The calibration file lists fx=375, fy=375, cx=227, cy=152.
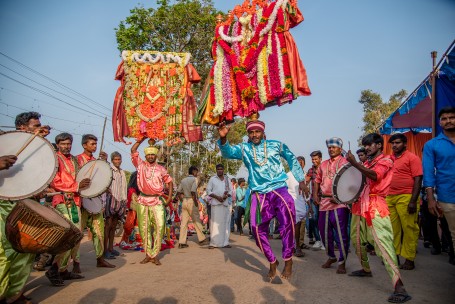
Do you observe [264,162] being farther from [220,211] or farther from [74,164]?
[220,211]

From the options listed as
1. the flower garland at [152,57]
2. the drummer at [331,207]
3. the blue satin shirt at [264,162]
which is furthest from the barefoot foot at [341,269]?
the flower garland at [152,57]

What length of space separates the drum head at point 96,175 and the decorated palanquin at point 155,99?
2152 mm

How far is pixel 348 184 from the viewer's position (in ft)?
16.9

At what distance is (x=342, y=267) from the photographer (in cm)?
573

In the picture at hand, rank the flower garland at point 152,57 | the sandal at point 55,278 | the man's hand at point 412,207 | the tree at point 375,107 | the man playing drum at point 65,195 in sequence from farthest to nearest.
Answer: the tree at point 375,107 → the flower garland at point 152,57 → the man's hand at point 412,207 → the man playing drum at point 65,195 → the sandal at point 55,278

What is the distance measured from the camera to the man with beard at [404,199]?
5.98 m

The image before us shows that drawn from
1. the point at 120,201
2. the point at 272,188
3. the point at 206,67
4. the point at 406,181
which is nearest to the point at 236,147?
the point at 272,188

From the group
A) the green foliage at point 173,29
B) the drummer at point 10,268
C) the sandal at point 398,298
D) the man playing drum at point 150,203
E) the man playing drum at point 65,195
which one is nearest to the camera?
the drummer at point 10,268

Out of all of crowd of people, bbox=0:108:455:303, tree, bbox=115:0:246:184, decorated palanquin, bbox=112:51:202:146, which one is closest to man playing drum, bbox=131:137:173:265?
crowd of people, bbox=0:108:455:303

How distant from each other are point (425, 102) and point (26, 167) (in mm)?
10425

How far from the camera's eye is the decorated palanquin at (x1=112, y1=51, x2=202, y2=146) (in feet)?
25.6

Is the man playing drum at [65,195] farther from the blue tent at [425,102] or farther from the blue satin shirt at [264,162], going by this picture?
the blue tent at [425,102]

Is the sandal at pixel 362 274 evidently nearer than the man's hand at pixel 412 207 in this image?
Yes

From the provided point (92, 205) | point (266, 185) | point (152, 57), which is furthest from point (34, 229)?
point (152, 57)
